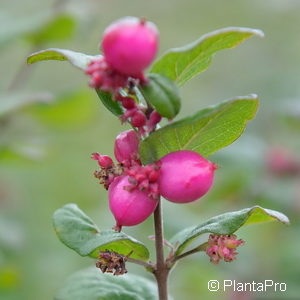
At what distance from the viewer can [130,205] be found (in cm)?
119

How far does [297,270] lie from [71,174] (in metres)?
1.75

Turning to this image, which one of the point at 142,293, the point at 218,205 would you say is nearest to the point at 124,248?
the point at 142,293

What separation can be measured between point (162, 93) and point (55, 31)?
6.19 ft

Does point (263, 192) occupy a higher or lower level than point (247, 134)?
lower

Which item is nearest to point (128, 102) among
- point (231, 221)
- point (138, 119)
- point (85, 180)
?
point (138, 119)

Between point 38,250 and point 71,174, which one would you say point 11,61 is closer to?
point 71,174

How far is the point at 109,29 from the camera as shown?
105cm

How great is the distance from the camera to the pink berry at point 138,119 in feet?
3.94

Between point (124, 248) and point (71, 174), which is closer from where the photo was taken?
point (124, 248)

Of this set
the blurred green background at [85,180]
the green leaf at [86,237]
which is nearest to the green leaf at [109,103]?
the green leaf at [86,237]

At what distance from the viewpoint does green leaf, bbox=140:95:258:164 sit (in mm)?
1165

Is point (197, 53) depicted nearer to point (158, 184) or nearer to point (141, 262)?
point (158, 184)

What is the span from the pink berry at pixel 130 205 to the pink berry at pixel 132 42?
0.24m

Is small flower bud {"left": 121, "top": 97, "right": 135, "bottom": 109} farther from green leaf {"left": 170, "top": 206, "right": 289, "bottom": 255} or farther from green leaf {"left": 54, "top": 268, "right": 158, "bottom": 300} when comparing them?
green leaf {"left": 54, "top": 268, "right": 158, "bottom": 300}
